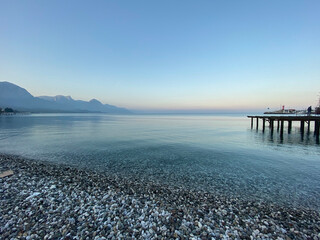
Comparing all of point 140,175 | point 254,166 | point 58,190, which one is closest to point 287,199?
point 254,166

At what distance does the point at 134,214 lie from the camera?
5.64 m

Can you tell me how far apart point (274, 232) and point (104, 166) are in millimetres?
11322

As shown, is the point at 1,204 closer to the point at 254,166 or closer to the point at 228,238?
the point at 228,238

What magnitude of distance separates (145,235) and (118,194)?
9.91 ft

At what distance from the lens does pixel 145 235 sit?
15.2 ft

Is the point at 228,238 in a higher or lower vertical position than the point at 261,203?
higher

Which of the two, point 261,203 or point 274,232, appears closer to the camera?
point 274,232

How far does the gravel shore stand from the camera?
15.5 ft

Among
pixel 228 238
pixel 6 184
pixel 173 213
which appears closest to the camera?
pixel 228 238

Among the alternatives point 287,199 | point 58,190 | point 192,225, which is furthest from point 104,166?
point 287,199

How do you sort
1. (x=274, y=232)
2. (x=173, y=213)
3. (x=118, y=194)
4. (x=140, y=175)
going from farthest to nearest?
(x=140, y=175), (x=118, y=194), (x=173, y=213), (x=274, y=232)

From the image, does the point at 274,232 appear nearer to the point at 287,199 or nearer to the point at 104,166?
the point at 287,199

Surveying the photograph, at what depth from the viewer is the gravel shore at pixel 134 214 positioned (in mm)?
4711

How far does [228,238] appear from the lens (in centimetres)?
457
